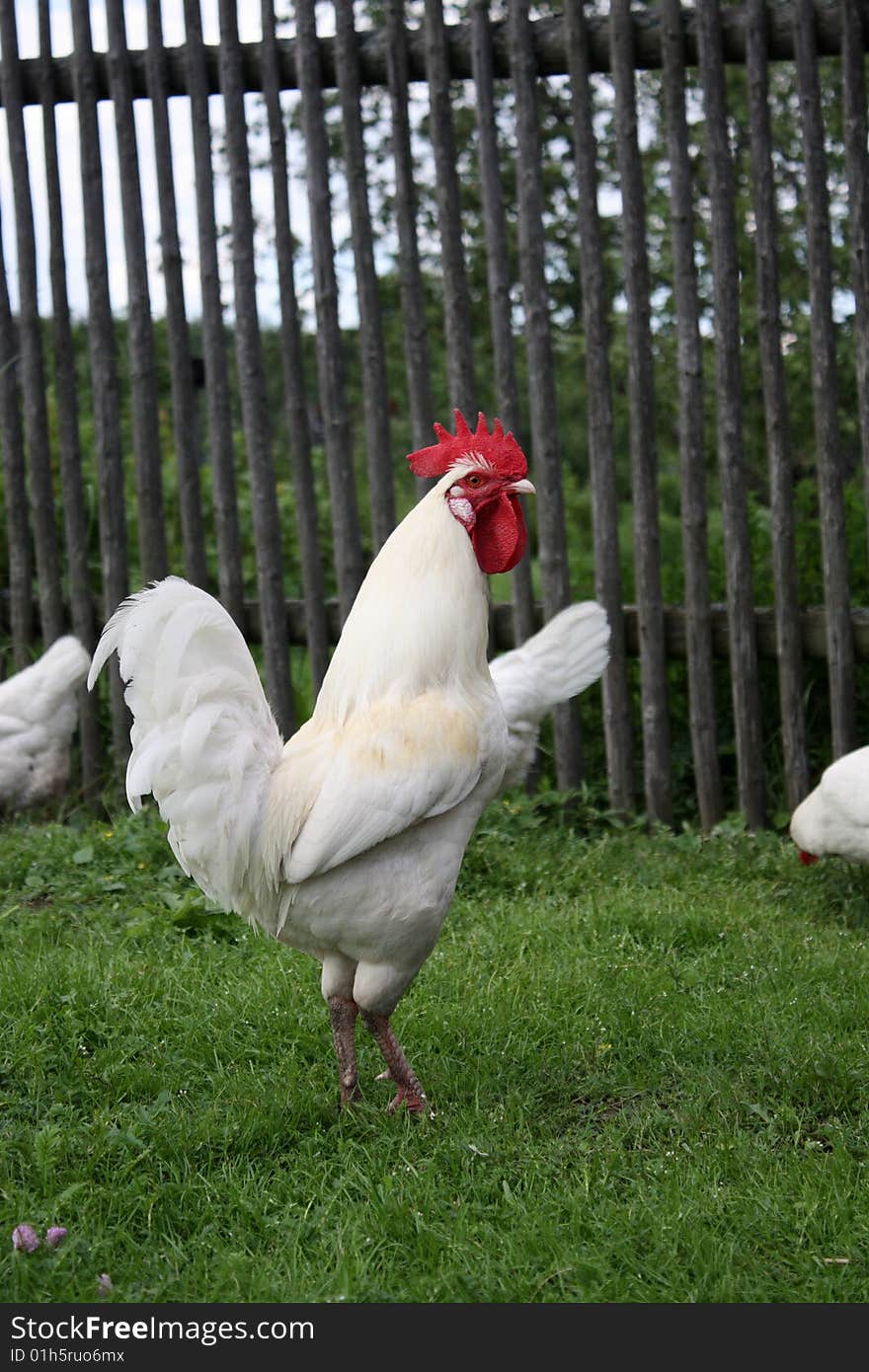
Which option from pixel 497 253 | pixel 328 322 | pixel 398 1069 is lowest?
pixel 398 1069

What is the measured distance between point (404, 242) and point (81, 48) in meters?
2.11

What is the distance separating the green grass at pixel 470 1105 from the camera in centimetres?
292

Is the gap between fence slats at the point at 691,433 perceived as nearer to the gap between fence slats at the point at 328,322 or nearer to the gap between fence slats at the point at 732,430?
the gap between fence slats at the point at 732,430

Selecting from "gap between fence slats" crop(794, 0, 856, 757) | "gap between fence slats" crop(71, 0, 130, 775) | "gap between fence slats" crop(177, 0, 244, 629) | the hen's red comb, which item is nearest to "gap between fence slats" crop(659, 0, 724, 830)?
"gap between fence slats" crop(794, 0, 856, 757)

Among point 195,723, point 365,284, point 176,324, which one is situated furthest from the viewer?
point 176,324

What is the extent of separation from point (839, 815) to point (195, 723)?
2941 millimetres

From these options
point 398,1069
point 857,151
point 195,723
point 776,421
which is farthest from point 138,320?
point 398,1069

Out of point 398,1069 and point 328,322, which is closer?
point 398,1069

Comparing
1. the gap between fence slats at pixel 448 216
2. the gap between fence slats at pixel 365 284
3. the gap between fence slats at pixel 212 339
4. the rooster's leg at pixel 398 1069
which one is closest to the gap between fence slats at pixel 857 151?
the gap between fence slats at pixel 448 216

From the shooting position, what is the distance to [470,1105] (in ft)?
12.4

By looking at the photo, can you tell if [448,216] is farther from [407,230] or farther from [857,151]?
[857,151]

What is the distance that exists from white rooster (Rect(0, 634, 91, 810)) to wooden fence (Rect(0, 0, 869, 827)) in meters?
0.35

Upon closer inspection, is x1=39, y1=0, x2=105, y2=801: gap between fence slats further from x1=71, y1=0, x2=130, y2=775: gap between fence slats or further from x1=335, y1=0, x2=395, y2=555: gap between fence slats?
x1=335, y1=0, x2=395, y2=555: gap between fence slats

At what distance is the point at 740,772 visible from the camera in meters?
6.42
